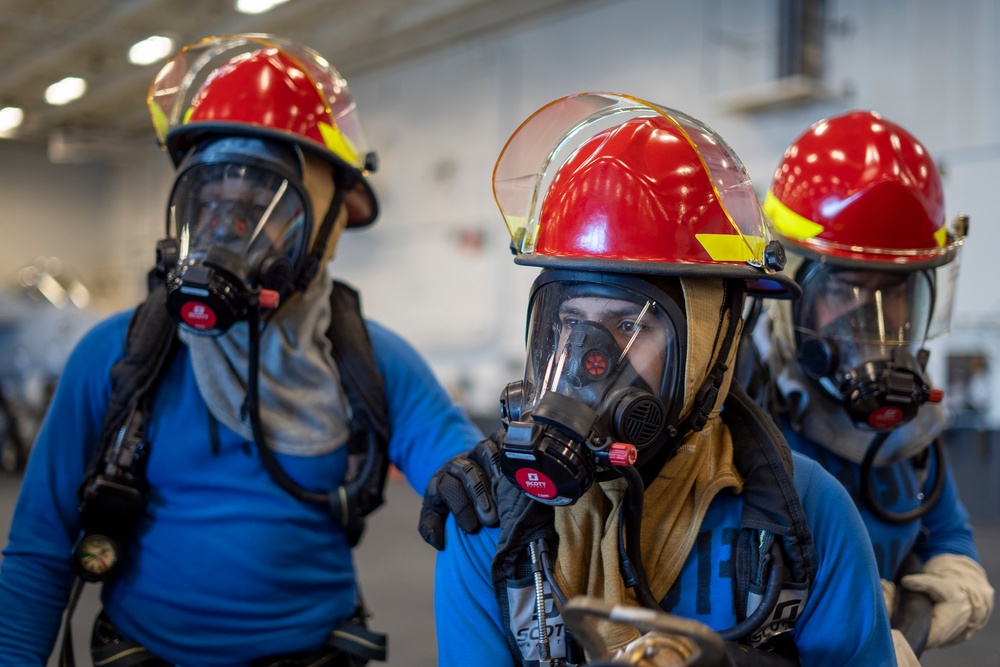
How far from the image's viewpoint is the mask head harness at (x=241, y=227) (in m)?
1.82

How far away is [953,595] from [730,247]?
1.04 metres

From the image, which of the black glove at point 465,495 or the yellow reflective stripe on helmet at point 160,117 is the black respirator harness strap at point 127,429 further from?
the black glove at point 465,495

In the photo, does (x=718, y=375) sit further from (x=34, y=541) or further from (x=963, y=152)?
(x=963, y=152)

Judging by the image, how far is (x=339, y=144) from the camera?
6.83 ft

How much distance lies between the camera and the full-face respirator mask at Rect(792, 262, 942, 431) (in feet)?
6.07

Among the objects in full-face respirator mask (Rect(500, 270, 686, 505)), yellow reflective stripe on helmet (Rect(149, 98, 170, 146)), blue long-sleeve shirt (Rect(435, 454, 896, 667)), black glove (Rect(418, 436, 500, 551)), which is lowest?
blue long-sleeve shirt (Rect(435, 454, 896, 667))

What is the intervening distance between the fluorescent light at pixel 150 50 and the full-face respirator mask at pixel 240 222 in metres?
10.6

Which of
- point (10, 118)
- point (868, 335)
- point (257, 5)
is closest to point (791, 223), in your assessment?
point (868, 335)

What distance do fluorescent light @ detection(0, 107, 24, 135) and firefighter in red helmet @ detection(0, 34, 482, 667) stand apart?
1516 centimetres

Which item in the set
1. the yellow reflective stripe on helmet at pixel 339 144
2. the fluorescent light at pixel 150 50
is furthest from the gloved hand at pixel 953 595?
the fluorescent light at pixel 150 50

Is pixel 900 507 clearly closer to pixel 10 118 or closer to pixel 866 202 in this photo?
pixel 866 202

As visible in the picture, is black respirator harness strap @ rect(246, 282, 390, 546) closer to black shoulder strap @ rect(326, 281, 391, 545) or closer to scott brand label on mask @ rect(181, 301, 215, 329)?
black shoulder strap @ rect(326, 281, 391, 545)

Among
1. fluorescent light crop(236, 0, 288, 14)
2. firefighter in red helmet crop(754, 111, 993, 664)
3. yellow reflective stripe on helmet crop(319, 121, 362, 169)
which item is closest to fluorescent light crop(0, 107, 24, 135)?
fluorescent light crop(236, 0, 288, 14)

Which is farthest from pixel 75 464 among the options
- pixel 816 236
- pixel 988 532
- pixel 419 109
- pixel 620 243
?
pixel 419 109
